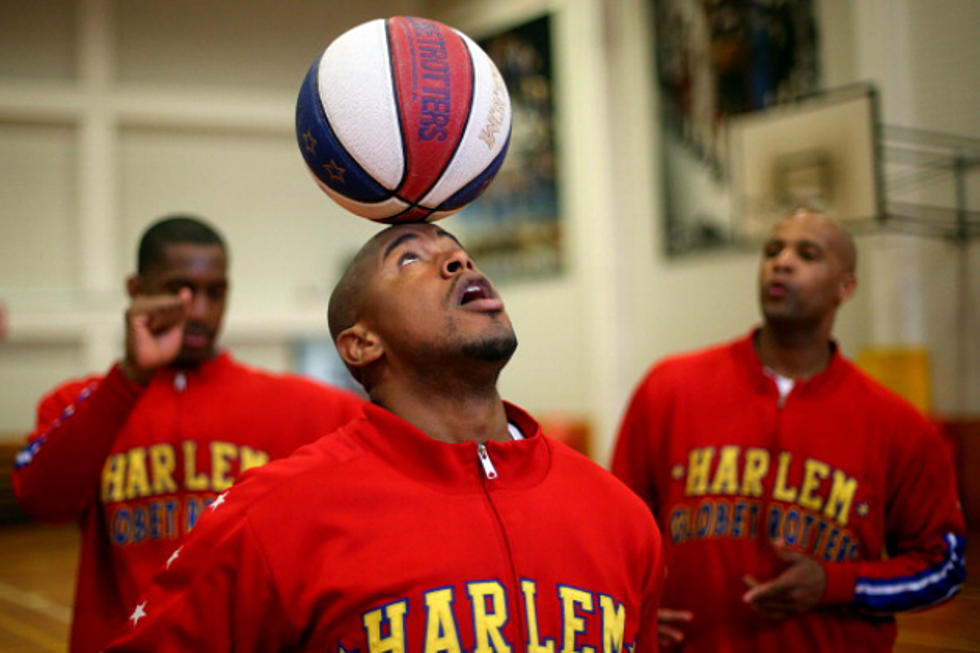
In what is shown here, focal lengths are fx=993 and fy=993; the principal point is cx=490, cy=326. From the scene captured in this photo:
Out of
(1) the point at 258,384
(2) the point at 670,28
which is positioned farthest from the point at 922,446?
(2) the point at 670,28

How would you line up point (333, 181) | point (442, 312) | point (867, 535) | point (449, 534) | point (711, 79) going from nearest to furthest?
point (449, 534) < point (442, 312) < point (333, 181) < point (867, 535) < point (711, 79)

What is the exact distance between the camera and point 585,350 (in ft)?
31.4

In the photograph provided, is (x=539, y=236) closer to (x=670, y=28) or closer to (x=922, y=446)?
(x=670, y=28)

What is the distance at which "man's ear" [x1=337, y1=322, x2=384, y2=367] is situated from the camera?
1769 millimetres

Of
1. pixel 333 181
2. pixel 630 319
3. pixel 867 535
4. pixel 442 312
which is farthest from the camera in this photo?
pixel 630 319

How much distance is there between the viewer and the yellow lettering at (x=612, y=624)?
1.60 m

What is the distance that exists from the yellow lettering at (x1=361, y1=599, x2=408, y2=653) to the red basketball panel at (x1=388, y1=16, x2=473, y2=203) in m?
0.78

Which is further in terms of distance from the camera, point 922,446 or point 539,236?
point 539,236

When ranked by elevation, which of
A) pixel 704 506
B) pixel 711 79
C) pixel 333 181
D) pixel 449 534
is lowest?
pixel 704 506

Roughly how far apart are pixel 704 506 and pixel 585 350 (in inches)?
270

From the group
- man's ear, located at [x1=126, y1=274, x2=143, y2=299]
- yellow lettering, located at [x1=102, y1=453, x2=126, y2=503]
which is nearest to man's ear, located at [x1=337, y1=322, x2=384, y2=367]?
yellow lettering, located at [x1=102, y1=453, x2=126, y2=503]

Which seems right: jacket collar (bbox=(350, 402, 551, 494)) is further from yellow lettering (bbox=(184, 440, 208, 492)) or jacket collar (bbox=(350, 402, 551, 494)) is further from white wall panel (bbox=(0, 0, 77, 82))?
white wall panel (bbox=(0, 0, 77, 82))

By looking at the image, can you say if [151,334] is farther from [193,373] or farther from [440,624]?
[440,624]

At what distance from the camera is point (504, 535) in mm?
1605
